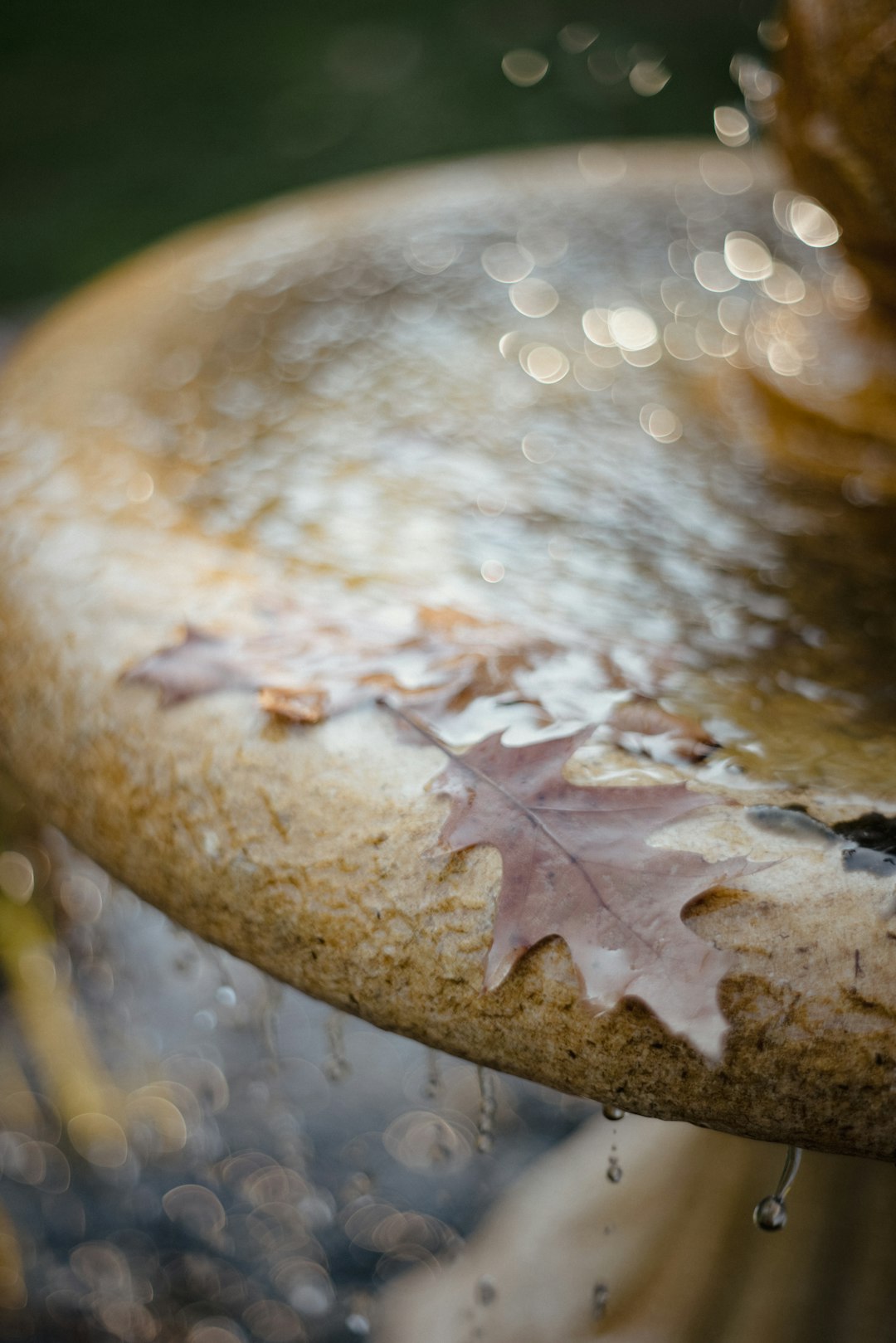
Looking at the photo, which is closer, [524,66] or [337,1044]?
[337,1044]

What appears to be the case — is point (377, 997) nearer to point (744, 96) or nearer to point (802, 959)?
point (802, 959)

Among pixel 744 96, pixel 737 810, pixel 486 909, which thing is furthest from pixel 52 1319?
pixel 744 96

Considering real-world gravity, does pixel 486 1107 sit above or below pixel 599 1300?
above

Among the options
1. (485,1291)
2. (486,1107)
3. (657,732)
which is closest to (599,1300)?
(485,1291)

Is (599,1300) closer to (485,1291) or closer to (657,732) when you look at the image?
(485,1291)

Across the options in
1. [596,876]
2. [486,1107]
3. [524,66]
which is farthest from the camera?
[524,66]

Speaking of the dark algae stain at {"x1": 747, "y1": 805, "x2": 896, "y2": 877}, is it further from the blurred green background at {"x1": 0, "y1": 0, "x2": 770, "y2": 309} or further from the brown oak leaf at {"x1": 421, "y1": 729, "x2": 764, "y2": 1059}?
the blurred green background at {"x1": 0, "y1": 0, "x2": 770, "y2": 309}
